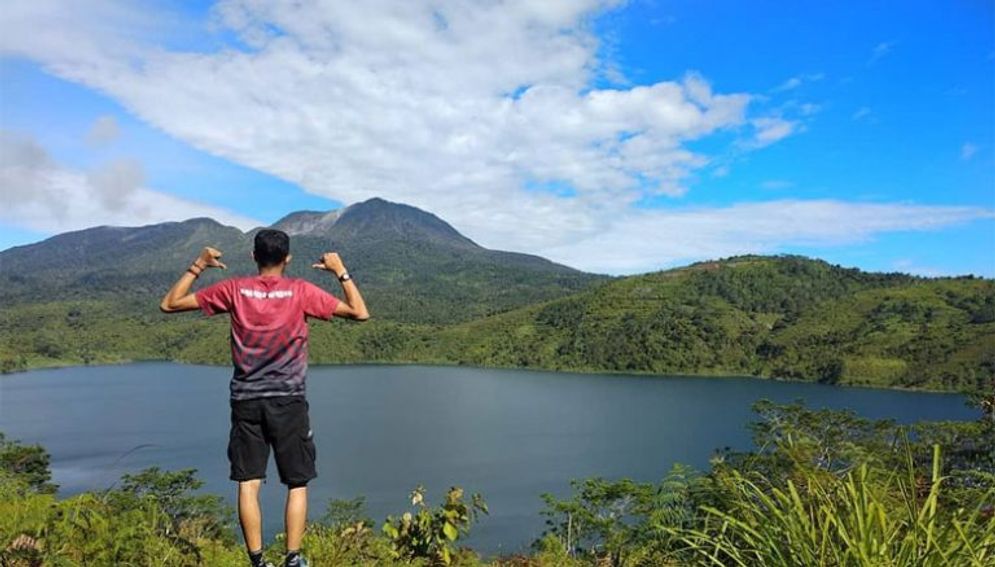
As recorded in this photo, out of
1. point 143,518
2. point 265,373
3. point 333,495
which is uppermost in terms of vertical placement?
point 265,373

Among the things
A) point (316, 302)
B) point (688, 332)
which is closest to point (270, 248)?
point (316, 302)

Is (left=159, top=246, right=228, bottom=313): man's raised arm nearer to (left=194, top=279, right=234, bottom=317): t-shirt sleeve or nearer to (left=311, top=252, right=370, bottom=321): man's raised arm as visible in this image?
(left=194, top=279, right=234, bottom=317): t-shirt sleeve

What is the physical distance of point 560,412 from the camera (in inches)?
2916

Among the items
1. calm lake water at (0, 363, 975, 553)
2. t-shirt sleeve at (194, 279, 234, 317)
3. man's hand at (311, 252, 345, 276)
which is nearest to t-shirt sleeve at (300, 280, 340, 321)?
man's hand at (311, 252, 345, 276)

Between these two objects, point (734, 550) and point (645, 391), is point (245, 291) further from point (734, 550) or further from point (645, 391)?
point (645, 391)

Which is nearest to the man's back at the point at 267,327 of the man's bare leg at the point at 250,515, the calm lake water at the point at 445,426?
the man's bare leg at the point at 250,515

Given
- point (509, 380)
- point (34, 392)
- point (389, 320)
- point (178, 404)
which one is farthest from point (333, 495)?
point (389, 320)

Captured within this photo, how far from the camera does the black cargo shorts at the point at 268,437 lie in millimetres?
2812

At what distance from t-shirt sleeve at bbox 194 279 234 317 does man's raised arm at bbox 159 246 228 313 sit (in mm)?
79

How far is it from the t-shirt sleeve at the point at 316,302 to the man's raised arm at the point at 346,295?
36 mm

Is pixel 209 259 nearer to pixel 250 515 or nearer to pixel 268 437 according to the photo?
pixel 268 437

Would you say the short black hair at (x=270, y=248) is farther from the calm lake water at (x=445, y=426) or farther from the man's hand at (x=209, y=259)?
the calm lake water at (x=445, y=426)

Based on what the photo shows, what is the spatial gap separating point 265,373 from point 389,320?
158 meters

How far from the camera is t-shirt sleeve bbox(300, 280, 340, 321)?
2947 millimetres
